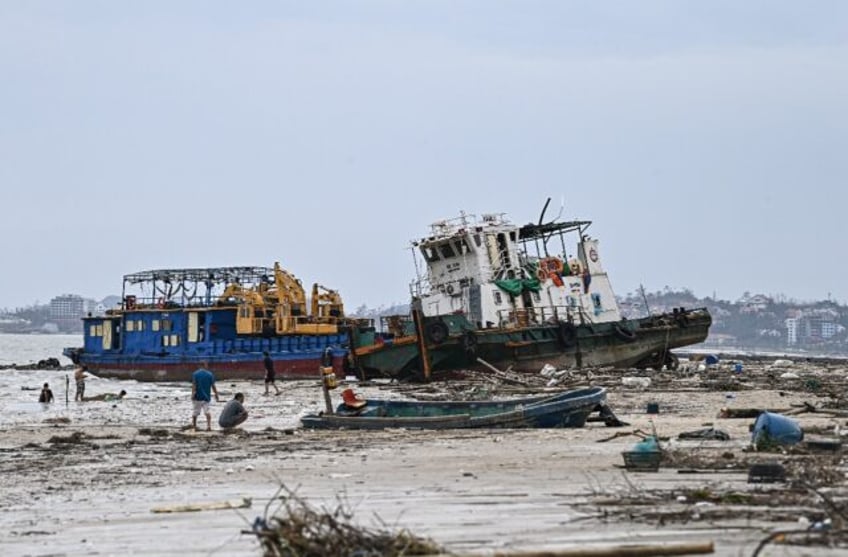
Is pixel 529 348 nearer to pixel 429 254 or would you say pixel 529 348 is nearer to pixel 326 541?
pixel 429 254

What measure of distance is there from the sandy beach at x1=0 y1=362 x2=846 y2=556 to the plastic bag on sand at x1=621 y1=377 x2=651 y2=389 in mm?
9699

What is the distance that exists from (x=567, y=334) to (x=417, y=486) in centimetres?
2961

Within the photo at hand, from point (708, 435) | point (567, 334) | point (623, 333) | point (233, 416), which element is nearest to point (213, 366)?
point (567, 334)

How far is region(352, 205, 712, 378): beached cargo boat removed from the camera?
40.9m

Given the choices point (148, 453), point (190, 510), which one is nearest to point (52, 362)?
point (148, 453)

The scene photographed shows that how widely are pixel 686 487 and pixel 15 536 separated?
5.50 m

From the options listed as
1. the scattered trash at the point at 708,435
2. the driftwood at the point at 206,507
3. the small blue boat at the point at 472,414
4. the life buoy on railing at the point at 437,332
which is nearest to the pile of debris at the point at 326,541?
the driftwood at the point at 206,507

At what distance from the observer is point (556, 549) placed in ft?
26.2

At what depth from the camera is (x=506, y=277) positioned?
141 ft

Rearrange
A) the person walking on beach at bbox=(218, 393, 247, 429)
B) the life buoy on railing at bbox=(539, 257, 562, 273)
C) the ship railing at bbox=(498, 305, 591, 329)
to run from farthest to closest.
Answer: the life buoy on railing at bbox=(539, 257, 562, 273) < the ship railing at bbox=(498, 305, 591, 329) < the person walking on beach at bbox=(218, 393, 247, 429)

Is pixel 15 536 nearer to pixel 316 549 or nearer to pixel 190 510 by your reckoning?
pixel 190 510

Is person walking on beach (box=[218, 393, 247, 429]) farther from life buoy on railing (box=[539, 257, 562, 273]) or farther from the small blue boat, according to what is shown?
life buoy on railing (box=[539, 257, 562, 273])

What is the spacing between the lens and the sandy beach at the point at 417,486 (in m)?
9.38

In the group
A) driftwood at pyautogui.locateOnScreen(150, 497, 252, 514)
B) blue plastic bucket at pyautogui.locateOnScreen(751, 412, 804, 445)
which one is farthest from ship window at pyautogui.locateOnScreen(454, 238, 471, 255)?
driftwood at pyautogui.locateOnScreen(150, 497, 252, 514)
